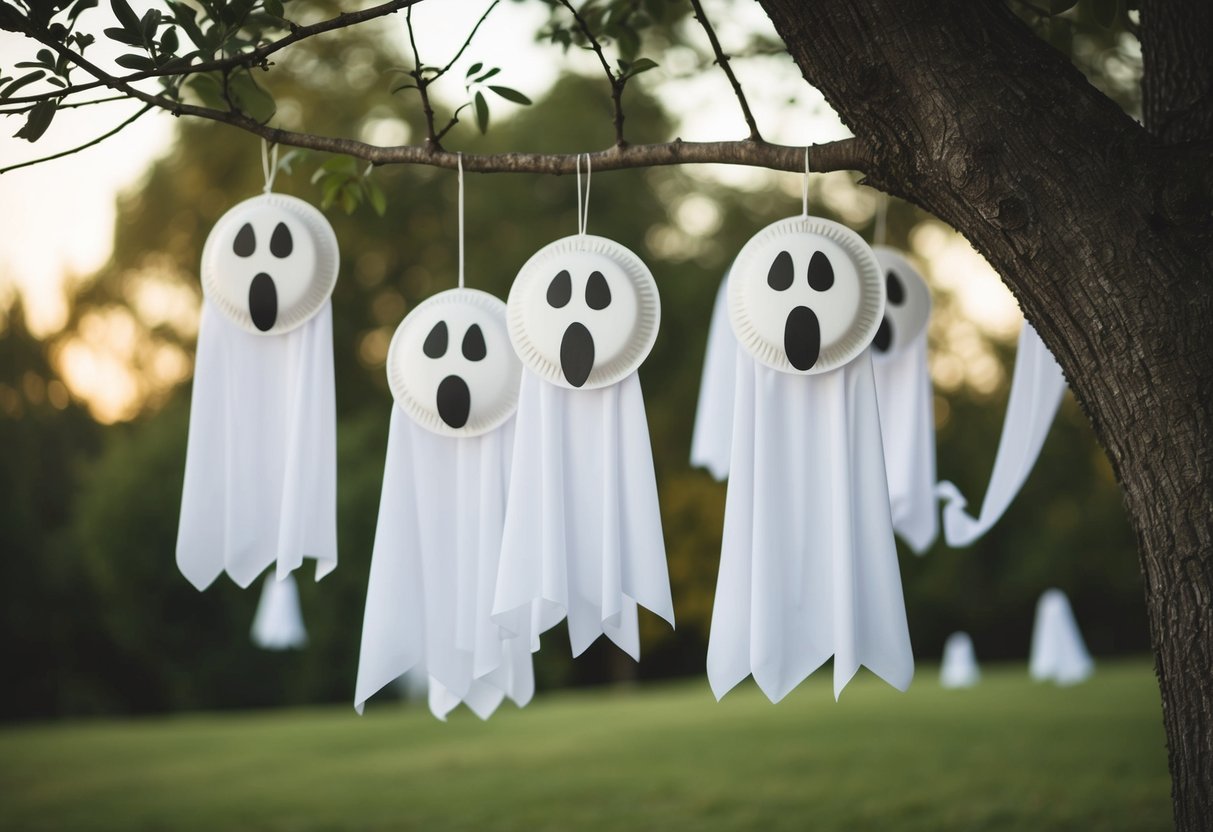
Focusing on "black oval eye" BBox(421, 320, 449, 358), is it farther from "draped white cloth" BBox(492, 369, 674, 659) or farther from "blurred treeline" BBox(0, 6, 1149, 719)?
"blurred treeline" BBox(0, 6, 1149, 719)

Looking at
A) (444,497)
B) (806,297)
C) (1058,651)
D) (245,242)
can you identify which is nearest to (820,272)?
(806,297)

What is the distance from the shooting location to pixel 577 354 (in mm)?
2307

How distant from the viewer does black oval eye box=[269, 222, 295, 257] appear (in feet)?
8.54

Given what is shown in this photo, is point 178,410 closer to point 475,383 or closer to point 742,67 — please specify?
point 742,67

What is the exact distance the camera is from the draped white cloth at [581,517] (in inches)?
90.1

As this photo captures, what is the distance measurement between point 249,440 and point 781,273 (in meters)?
1.30

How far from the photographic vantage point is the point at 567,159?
7.88 feet

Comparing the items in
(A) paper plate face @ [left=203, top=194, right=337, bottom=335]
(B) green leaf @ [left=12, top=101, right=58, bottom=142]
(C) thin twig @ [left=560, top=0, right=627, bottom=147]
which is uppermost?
(C) thin twig @ [left=560, top=0, right=627, bottom=147]

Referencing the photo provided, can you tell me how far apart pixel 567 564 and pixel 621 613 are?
0.51 feet

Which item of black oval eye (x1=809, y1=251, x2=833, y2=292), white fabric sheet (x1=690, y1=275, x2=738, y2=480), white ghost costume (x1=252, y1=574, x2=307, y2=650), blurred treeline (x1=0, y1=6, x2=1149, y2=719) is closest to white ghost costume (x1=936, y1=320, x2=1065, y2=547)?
white fabric sheet (x1=690, y1=275, x2=738, y2=480)

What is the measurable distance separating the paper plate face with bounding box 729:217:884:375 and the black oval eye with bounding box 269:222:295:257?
1.04 meters

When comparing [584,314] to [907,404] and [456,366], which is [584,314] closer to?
[456,366]

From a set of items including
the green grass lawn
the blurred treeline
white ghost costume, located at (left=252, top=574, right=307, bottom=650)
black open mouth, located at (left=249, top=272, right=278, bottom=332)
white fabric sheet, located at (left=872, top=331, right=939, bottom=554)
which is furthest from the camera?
the blurred treeline

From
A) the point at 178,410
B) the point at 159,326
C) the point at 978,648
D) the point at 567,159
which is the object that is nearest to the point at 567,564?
the point at 567,159
